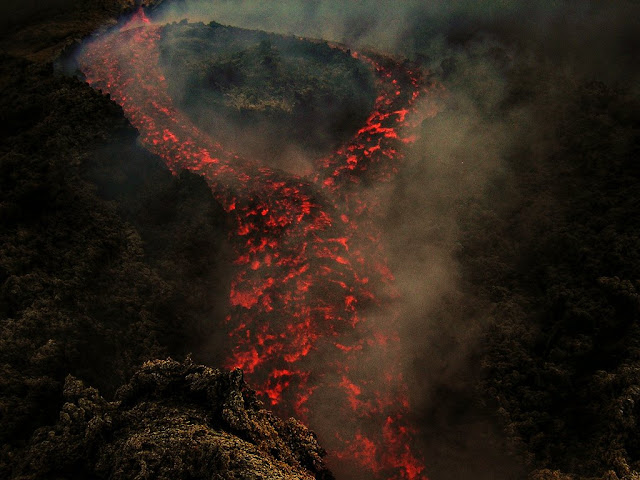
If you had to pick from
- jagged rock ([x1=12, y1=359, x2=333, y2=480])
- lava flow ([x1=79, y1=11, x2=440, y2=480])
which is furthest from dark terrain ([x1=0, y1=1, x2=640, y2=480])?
lava flow ([x1=79, y1=11, x2=440, y2=480])

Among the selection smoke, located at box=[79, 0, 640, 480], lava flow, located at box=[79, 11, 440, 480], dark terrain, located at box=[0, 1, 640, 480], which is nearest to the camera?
dark terrain, located at box=[0, 1, 640, 480]

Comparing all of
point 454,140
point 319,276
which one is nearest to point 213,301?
point 319,276

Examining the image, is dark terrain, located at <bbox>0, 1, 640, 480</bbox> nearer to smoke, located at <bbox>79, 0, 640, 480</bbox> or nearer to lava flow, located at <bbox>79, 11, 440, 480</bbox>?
smoke, located at <bbox>79, 0, 640, 480</bbox>

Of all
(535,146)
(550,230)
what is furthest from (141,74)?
(550,230)

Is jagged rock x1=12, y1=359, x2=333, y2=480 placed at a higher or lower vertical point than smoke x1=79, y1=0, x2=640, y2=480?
lower

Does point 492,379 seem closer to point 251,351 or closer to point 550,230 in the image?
point 550,230

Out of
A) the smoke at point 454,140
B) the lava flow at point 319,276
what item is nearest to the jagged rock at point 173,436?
the lava flow at point 319,276
